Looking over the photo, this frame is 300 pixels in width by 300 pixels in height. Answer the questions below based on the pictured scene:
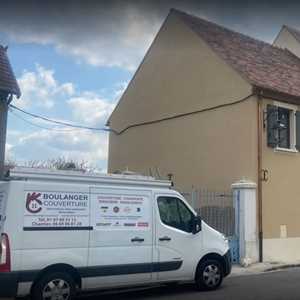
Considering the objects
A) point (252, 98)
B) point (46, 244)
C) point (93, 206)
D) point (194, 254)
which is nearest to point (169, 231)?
point (194, 254)

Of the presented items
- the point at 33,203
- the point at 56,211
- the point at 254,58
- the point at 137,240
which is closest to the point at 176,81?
the point at 254,58

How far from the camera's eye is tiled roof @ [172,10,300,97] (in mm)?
17314

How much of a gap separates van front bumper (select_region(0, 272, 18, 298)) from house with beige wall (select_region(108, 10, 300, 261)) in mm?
9371

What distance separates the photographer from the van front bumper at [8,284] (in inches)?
311

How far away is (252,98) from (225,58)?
2.16m

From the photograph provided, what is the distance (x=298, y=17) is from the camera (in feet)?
13.2

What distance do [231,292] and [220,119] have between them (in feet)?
27.5

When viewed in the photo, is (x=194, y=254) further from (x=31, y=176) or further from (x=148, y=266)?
(x=31, y=176)

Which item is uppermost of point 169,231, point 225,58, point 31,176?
point 225,58

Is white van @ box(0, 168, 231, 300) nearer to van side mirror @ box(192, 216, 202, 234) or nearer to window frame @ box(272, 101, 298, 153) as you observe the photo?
van side mirror @ box(192, 216, 202, 234)

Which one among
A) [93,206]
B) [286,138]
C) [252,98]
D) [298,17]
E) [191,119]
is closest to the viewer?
[298,17]

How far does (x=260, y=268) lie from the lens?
565 inches

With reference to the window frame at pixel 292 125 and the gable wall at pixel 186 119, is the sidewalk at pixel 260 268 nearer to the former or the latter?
the gable wall at pixel 186 119

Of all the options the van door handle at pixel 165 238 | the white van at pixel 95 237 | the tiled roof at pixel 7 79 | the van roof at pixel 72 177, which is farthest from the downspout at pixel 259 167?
the tiled roof at pixel 7 79
